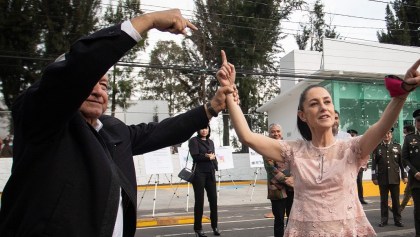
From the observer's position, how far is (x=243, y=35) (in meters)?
30.8

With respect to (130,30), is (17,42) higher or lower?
higher

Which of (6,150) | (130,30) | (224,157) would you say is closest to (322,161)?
(130,30)

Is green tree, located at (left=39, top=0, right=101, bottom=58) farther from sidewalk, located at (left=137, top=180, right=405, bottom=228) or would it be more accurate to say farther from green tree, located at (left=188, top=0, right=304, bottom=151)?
green tree, located at (left=188, top=0, right=304, bottom=151)

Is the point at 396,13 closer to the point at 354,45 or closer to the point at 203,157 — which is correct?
the point at 354,45

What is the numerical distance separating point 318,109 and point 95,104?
146 cm

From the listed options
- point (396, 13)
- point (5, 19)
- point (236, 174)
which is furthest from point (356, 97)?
point (396, 13)

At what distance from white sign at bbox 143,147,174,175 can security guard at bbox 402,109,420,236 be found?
5927 mm

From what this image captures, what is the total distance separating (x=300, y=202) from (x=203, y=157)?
184 inches

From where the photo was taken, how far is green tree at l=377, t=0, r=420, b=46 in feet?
115

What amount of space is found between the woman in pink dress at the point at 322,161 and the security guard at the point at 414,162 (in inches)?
175

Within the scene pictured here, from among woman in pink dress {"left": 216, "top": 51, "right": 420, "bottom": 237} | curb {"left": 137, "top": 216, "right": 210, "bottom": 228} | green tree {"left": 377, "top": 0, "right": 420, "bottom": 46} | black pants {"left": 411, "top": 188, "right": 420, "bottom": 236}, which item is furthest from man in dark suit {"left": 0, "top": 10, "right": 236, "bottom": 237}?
green tree {"left": 377, "top": 0, "right": 420, "bottom": 46}

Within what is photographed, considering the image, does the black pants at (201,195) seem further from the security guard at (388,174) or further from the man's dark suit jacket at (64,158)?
the man's dark suit jacket at (64,158)

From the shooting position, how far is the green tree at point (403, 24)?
35031mm

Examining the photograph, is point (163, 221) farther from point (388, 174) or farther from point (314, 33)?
point (314, 33)
